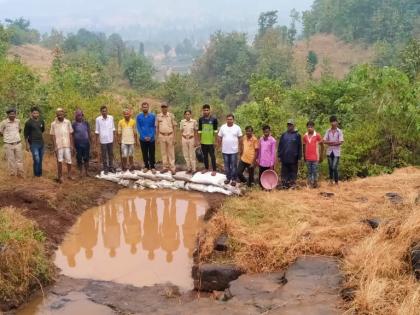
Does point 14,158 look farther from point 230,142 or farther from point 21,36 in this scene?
point 21,36

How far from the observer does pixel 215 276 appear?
664cm

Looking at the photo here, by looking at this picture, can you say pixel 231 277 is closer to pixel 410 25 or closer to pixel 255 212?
pixel 255 212

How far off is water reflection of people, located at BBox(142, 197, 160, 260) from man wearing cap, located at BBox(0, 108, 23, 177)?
2661mm

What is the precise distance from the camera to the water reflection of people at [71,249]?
297 inches

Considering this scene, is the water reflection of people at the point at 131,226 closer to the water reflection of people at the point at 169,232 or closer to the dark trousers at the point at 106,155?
the water reflection of people at the point at 169,232

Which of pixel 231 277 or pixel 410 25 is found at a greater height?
pixel 410 25

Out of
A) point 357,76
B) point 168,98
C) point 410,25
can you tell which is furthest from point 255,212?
point 410,25

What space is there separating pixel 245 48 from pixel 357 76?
4343 centimetres

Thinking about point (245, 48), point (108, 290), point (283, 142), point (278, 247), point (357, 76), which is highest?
point (245, 48)

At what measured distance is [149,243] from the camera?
8133 millimetres

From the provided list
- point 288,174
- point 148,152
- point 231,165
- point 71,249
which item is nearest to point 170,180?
point 148,152

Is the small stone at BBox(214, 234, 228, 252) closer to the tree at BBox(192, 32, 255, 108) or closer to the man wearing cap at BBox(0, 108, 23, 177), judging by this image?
the man wearing cap at BBox(0, 108, 23, 177)

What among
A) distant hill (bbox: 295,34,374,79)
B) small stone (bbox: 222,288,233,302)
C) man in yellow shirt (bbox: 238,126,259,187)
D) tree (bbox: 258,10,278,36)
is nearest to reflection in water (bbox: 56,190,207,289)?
small stone (bbox: 222,288,233,302)

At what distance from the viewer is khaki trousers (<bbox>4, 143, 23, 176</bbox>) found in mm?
9914
